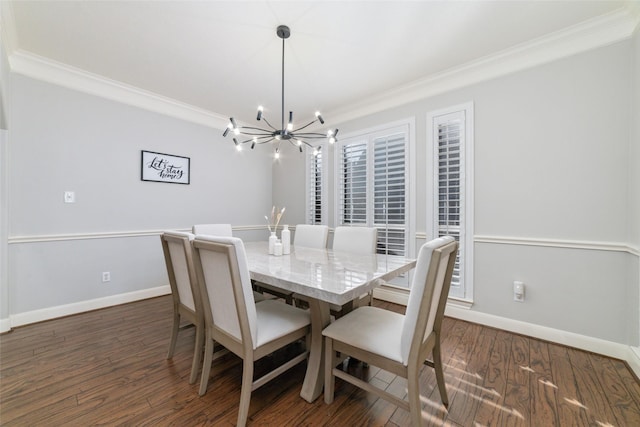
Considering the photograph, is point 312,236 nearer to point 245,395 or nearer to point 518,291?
point 245,395

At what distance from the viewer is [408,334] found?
122cm

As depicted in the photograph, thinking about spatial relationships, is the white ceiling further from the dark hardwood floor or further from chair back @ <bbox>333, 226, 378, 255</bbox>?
the dark hardwood floor

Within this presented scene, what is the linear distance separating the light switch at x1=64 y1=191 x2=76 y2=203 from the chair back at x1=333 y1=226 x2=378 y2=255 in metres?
2.87

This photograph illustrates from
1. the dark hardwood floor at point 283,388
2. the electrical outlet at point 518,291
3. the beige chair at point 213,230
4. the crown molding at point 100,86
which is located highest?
the crown molding at point 100,86

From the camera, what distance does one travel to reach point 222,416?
144 cm

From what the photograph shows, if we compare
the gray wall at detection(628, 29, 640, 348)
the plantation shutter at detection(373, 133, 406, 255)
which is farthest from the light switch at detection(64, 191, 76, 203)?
the gray wall at detection(628, 29, 640, 348)

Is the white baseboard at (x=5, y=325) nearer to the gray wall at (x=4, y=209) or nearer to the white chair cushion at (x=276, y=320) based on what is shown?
the gray wall at (x=4, y=209)

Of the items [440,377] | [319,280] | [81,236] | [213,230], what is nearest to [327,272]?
[319,280]

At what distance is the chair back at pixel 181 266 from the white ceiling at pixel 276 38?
1.69 meters

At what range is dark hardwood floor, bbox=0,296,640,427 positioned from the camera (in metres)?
1.42

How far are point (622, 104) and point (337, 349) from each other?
2808 mm

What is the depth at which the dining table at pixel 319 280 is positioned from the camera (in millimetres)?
1328

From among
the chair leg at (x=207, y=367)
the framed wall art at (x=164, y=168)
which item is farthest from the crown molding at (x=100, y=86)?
the chair leg at (x=207, y=367)

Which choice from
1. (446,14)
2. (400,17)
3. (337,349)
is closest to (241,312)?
(337,349)
